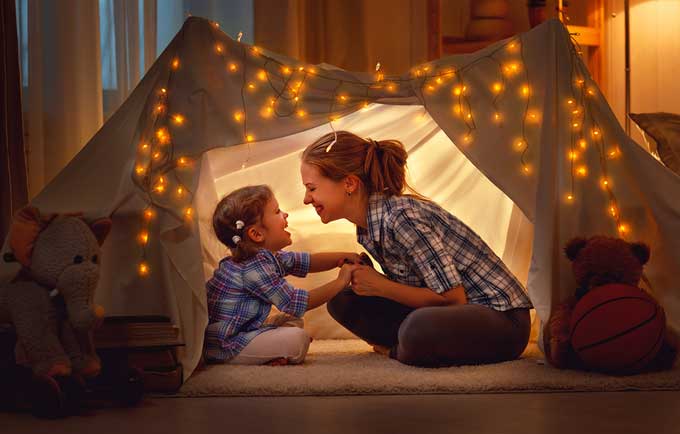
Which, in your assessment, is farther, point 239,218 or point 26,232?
point 239,218

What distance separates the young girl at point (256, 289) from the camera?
2.63 meters

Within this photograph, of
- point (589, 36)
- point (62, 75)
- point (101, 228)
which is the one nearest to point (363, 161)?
point (101, 228)

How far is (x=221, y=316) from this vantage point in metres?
2.66

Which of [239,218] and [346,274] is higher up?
[239,218]

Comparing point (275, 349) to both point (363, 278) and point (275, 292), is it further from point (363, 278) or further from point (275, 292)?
point (363, 278)

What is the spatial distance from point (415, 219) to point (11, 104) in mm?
1492

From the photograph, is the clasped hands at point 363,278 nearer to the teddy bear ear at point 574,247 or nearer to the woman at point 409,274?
the woman at point 409,274

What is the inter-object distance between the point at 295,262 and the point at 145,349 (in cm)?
67

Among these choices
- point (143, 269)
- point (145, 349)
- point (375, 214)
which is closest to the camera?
point (145, 349)

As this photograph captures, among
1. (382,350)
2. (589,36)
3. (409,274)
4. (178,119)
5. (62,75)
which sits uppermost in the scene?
(589,36)

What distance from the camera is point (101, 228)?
232 centimetres

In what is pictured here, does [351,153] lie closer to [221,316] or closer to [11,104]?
[221,316]

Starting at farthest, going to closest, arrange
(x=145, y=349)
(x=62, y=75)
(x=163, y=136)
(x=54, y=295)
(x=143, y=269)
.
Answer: (x=62, y=75)
(x=163, y=136)
(x=143, y=269)
(x=145, y=349)
(x=54, y=295)

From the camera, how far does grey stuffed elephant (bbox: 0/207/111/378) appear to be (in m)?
2.12
